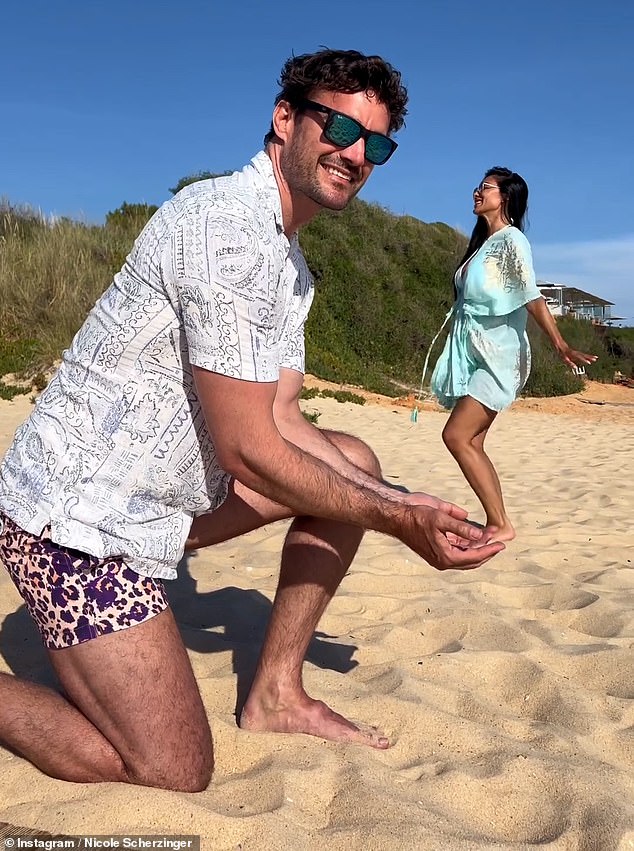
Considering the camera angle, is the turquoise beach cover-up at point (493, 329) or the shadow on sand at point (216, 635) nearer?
the shadow on sand at point (216, 635)

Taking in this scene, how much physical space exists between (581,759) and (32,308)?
10011 mm

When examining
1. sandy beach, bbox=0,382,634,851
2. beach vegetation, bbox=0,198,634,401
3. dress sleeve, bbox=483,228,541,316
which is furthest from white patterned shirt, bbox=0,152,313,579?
beach vegetation, bbox=0,198,634,401

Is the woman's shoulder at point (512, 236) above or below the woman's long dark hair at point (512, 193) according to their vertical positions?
below

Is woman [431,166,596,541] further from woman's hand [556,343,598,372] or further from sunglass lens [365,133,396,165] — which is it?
sunglass lens [365,133,396,165]

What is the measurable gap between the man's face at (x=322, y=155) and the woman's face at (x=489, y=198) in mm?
2609

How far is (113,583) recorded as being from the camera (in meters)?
1.89

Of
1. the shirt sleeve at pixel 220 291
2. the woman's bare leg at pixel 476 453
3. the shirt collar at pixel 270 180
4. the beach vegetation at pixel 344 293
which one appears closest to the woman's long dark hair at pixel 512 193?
the woman's bare leg at pixel 476 453

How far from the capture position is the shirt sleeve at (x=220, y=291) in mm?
1758

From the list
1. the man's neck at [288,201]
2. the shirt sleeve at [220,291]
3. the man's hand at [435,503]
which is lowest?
the man's hand at [435,503]

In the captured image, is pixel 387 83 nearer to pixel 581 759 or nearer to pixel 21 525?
pixel 21 525

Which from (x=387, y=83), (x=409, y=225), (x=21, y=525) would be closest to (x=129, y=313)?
(x=21, y=525)

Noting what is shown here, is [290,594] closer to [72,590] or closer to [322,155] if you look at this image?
[72,590]

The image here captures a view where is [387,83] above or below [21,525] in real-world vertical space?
above

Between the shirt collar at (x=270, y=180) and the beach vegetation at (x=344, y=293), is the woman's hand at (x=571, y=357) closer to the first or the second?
the shirt collar at (x=270, y=180)
